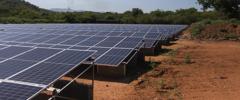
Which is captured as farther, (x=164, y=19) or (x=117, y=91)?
(x=164, y=19)

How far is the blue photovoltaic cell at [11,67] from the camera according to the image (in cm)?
929

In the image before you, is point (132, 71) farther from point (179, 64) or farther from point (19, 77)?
point (19, 77)

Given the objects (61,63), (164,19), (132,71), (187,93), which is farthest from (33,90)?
(164,19)

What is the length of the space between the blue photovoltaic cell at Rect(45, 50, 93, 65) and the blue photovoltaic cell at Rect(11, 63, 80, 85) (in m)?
0.39

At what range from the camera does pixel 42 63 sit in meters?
10.3

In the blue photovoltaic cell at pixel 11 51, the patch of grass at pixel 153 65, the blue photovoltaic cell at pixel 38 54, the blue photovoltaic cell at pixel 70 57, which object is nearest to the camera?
the blue photovoltaic cell at pixel 70 57

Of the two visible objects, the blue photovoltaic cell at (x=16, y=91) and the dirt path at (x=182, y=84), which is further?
the dirt path at (x=182, y=84)

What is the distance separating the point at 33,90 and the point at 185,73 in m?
11.9

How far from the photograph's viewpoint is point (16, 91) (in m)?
8.09

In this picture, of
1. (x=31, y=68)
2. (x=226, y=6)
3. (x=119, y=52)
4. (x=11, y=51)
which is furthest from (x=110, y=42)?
(x=226, y=6)

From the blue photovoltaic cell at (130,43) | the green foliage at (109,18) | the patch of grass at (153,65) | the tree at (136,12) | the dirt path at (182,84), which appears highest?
the tree at (136,12)

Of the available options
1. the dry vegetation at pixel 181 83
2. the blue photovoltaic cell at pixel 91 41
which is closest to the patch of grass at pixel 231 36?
the dry vegetation at pixel 181 83

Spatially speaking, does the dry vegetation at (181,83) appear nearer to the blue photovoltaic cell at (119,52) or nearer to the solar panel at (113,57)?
the solar panel at (113,57)

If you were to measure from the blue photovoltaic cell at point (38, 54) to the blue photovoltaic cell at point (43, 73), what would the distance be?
2.68 ft
